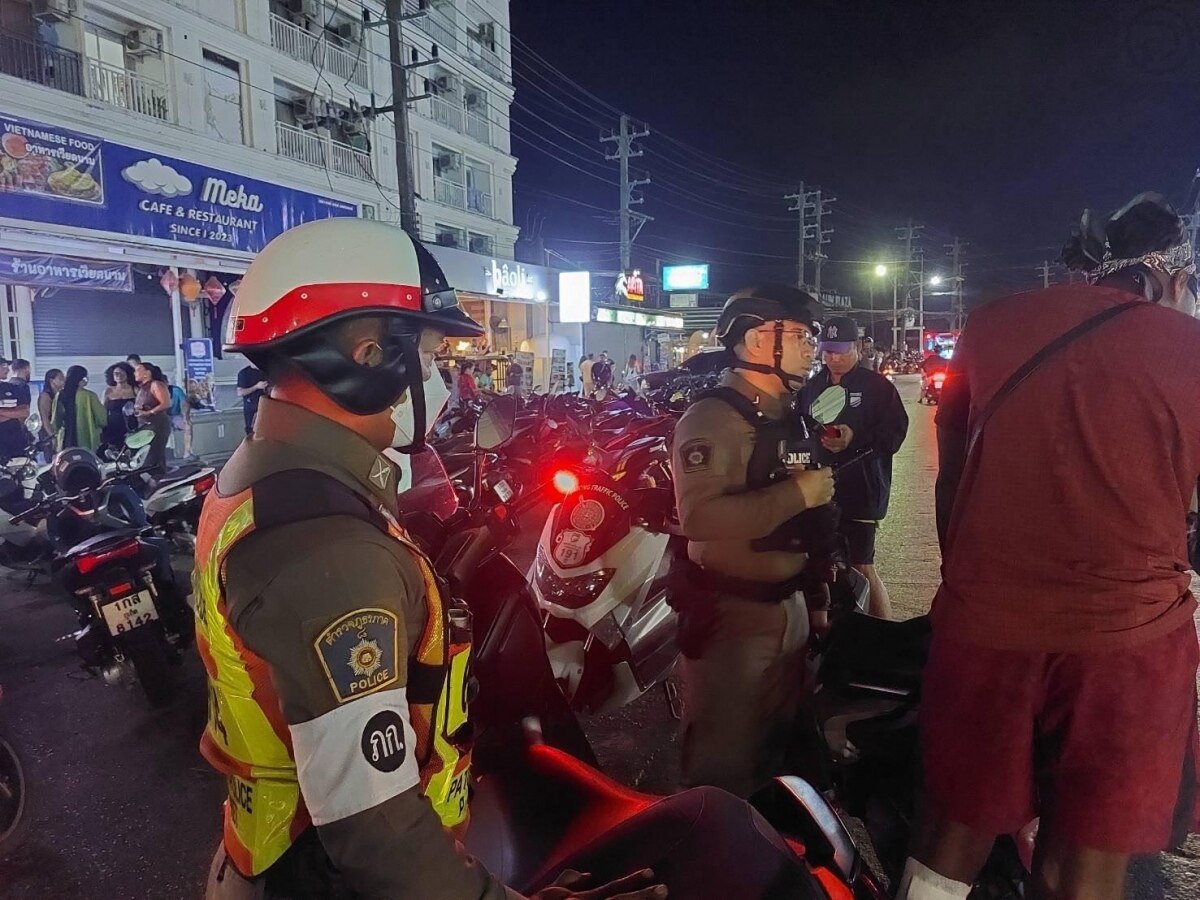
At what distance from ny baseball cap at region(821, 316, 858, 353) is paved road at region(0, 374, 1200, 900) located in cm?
185

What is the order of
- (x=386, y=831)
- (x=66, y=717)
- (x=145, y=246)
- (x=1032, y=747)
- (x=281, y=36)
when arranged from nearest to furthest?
(x=386, y=831) → (x=1032, y=747) → (x=66, y=717) → (x=145, y=246) → (x=281, y=36)

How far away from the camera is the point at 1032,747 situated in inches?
65.4

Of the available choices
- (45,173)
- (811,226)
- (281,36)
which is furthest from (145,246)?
(811,226)

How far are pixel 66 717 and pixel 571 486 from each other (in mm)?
2889

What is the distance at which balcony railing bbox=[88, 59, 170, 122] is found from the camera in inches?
615

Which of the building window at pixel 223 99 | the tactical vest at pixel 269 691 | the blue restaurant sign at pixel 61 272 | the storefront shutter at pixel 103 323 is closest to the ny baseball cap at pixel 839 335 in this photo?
the tactical vest at pixel 269 691

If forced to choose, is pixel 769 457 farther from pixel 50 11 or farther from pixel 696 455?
pixel 50 11

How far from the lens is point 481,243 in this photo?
30.2 meters

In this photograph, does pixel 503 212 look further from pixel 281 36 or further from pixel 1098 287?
pixel 1098 287

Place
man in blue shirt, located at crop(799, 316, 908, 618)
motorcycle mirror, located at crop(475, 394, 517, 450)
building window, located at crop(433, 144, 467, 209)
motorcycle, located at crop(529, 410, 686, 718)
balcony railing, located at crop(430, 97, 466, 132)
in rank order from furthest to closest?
building window, located at crop(433, 144, 467, 209), balcony railing, located at crop(430, 97, 466, 132), man in blue shirt, located at crop(799, 316, 908, 618), motorcycle, located at crop(529, 410, 686, 718), motorcycle mirror, located at crop(475, 394, 517, 450)

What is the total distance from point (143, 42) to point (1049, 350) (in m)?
20.8

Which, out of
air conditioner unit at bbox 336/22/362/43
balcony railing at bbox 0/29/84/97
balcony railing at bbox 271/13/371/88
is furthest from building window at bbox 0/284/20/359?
air conditioner unit at bbox 336/22/362/43

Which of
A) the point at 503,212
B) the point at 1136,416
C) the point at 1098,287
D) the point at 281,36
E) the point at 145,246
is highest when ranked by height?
Result: the point at 281,36

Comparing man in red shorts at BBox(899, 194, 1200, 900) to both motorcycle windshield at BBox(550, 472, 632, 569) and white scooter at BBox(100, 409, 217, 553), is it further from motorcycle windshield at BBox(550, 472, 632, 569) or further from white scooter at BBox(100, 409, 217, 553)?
white scooter at BBox(100, 409, 217, 553)
